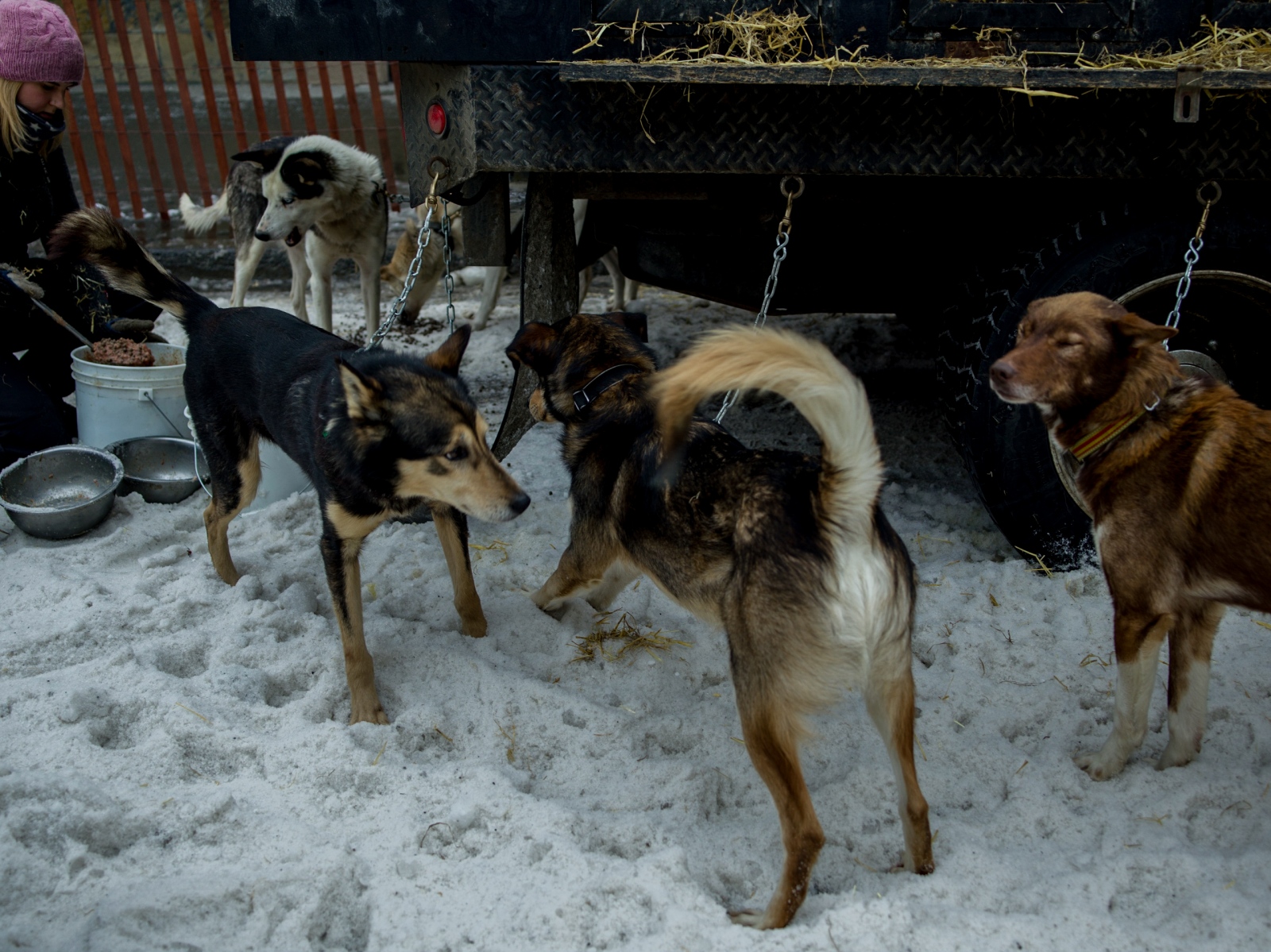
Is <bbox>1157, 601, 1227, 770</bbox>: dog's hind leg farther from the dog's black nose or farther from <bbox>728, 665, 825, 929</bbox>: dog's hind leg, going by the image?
<bbox>728, 665, 825, 929</bbox>: dog's hind leg

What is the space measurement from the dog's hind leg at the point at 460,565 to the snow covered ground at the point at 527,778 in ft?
0.32

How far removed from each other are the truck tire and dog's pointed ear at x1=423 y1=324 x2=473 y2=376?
6.48 ft

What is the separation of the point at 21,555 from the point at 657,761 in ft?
9.72

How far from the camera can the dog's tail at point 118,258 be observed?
3.83 m

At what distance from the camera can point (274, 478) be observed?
4668 millimetres

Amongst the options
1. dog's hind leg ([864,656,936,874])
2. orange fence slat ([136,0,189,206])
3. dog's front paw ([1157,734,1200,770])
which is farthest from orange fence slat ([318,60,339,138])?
dog's front paw ([1157,734,1200,770])

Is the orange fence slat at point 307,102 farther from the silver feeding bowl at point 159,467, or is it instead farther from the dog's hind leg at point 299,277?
the silver feeding bowl at point 159,467

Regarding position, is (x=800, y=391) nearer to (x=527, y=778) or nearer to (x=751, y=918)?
(x=751, y=918)

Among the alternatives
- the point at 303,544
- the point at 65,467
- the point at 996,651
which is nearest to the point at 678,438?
the point at 996,651

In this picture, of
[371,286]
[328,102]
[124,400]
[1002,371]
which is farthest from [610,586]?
[328,102]

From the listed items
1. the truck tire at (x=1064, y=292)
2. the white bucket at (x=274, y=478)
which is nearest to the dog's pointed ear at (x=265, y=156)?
the white bucket at (x=274, y=478)

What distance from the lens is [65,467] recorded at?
4.58 meters

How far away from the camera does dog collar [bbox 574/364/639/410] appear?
11.0ft

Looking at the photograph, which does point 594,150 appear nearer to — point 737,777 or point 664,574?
point 664,574
